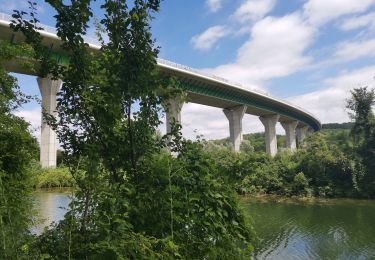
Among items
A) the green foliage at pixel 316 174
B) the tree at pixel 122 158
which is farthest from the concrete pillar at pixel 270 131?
the tree at pixel 122 158

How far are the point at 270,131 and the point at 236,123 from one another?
11.3 m

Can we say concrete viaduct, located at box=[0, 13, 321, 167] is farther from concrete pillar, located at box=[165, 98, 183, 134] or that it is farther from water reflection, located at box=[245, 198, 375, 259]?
concrete pillar, located at box=[165, 98, 183, 134]

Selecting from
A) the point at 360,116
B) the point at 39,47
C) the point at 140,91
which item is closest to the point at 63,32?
the point at 39,47

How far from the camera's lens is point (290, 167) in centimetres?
4453

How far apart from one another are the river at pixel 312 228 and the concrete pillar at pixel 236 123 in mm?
26304

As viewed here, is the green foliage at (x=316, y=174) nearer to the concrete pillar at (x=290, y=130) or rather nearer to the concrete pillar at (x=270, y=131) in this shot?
the concrete pillar at (x=270, y=131)

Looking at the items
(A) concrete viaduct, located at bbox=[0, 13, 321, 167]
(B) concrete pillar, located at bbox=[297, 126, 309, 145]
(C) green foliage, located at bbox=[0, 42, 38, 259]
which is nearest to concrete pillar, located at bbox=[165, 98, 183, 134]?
(C) green foliage, located at bbox=[0, 42, 38, 259]

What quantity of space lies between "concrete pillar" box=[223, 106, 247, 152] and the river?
26304 mm

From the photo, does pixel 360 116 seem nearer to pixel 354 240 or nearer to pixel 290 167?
pixel 290 167

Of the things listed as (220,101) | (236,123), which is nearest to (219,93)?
(220,101)

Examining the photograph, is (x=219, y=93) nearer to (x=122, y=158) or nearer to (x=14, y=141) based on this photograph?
(x=14, y=141)

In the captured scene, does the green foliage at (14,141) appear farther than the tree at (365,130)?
No

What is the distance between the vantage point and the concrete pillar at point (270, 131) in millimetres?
68625

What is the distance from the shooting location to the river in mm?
17328
